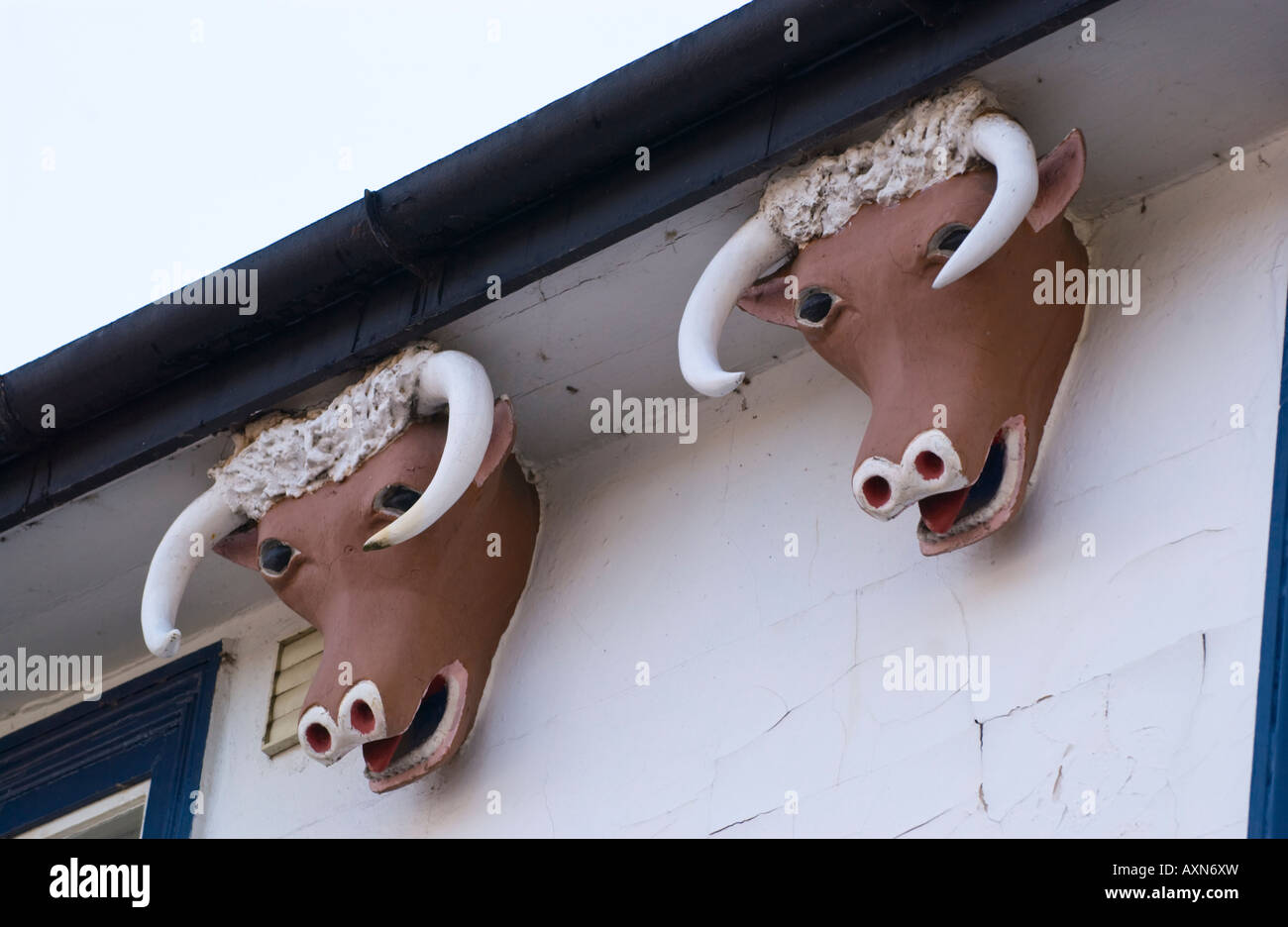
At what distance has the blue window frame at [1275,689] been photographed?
15.5 ft

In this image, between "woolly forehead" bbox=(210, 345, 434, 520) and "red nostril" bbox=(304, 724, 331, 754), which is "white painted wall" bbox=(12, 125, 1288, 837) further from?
"woolly forehead" bbox=(210, 345, 434, 520)

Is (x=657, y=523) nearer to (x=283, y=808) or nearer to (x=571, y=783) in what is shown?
(x=571, y=783)

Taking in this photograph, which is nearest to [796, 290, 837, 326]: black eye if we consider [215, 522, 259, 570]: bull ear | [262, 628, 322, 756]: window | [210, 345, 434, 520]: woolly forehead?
[210, 345, 434, 520]: woolly forehead

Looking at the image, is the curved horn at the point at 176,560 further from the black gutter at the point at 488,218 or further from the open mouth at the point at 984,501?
the open mouth at the point at 984,501

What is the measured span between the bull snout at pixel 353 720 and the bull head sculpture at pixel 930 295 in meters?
1.10

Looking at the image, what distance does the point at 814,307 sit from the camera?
19.6 ft

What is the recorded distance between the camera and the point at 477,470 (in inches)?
249

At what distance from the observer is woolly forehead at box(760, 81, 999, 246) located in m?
5.84

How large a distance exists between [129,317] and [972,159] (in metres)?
2.31

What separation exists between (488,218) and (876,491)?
1411 mm

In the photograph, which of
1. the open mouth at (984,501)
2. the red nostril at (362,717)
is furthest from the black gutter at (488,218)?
the red nostril at (362,717)

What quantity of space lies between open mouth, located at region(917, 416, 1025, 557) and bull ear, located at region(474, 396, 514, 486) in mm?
1193

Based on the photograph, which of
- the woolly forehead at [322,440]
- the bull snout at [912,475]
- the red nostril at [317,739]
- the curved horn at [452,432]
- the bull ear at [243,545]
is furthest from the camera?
the bull ear at [243,545]

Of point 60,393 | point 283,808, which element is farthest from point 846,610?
point 60,393
